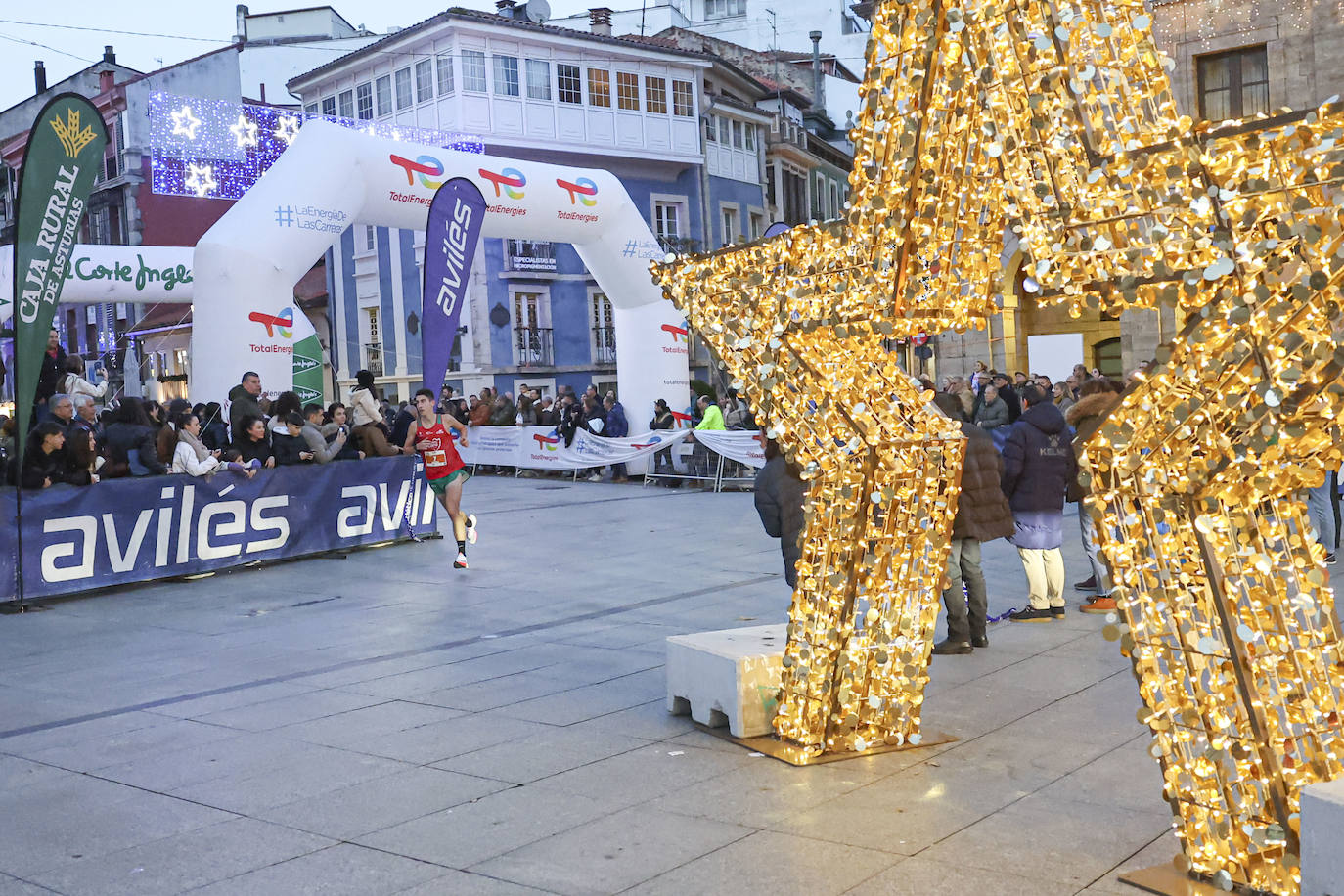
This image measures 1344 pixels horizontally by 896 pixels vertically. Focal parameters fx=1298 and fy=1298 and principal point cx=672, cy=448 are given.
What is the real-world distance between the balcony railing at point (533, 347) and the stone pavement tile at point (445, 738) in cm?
2828

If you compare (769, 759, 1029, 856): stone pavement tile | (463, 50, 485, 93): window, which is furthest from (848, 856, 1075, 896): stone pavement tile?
(463, 50, 485, 93): window

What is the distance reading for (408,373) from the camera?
35.2 meters

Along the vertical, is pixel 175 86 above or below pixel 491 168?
above

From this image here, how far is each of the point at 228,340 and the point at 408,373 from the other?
2134cm

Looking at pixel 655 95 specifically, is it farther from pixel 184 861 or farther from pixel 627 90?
pixel 184 861

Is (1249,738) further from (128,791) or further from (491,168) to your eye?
(491,168)

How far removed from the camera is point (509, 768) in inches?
214

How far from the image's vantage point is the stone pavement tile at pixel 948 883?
3889 mm

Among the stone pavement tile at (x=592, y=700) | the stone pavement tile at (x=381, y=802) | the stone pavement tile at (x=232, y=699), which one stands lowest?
the stone pavement tile at (x=592, y=700)

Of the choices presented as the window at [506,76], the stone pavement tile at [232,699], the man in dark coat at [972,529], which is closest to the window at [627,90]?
the window at [506,76]

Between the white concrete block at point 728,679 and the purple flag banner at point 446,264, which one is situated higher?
the purple flag banner at point 446,264

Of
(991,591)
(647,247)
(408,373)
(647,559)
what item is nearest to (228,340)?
(647,559)

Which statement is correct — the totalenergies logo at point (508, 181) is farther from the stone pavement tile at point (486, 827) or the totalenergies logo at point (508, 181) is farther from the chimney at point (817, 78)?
the chimney at point (817, 78)

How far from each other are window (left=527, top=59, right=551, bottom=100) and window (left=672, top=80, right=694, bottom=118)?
13.1 ft
